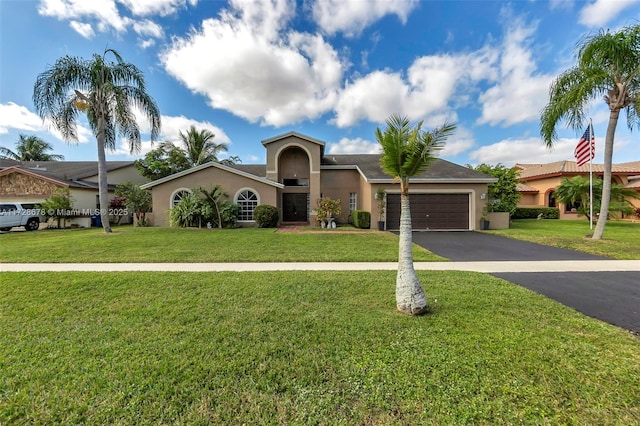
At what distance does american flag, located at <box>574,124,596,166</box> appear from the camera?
13711 millimetres

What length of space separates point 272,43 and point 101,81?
9.05 m

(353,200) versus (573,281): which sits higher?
(353,200)

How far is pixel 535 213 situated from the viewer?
24.3 m

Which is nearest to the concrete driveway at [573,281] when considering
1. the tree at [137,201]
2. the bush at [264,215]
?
the bush at [264,215]

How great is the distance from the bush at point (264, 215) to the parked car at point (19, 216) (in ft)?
46.1

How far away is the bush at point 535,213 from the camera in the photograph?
78.8 ft

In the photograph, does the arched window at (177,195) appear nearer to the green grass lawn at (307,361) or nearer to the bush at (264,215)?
the bush at (264,215)

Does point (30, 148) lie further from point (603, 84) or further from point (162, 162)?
point (603, 84)

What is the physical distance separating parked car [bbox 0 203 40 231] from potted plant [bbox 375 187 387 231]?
21.7 meters

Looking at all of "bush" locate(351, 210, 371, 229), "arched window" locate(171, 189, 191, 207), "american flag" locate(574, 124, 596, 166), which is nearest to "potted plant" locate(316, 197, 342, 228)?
"bush" locate(351, 210, 371, 229)

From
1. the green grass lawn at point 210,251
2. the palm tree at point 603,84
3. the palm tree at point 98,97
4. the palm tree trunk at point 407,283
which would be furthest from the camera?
the palm tree at point 98,97

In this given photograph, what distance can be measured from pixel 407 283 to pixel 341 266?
127 inches

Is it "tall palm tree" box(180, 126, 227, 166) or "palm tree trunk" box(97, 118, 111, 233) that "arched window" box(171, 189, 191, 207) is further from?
"tall palm tree" box(180, 126, 227, 166)

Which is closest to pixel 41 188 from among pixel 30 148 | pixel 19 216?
pixel 19 216
